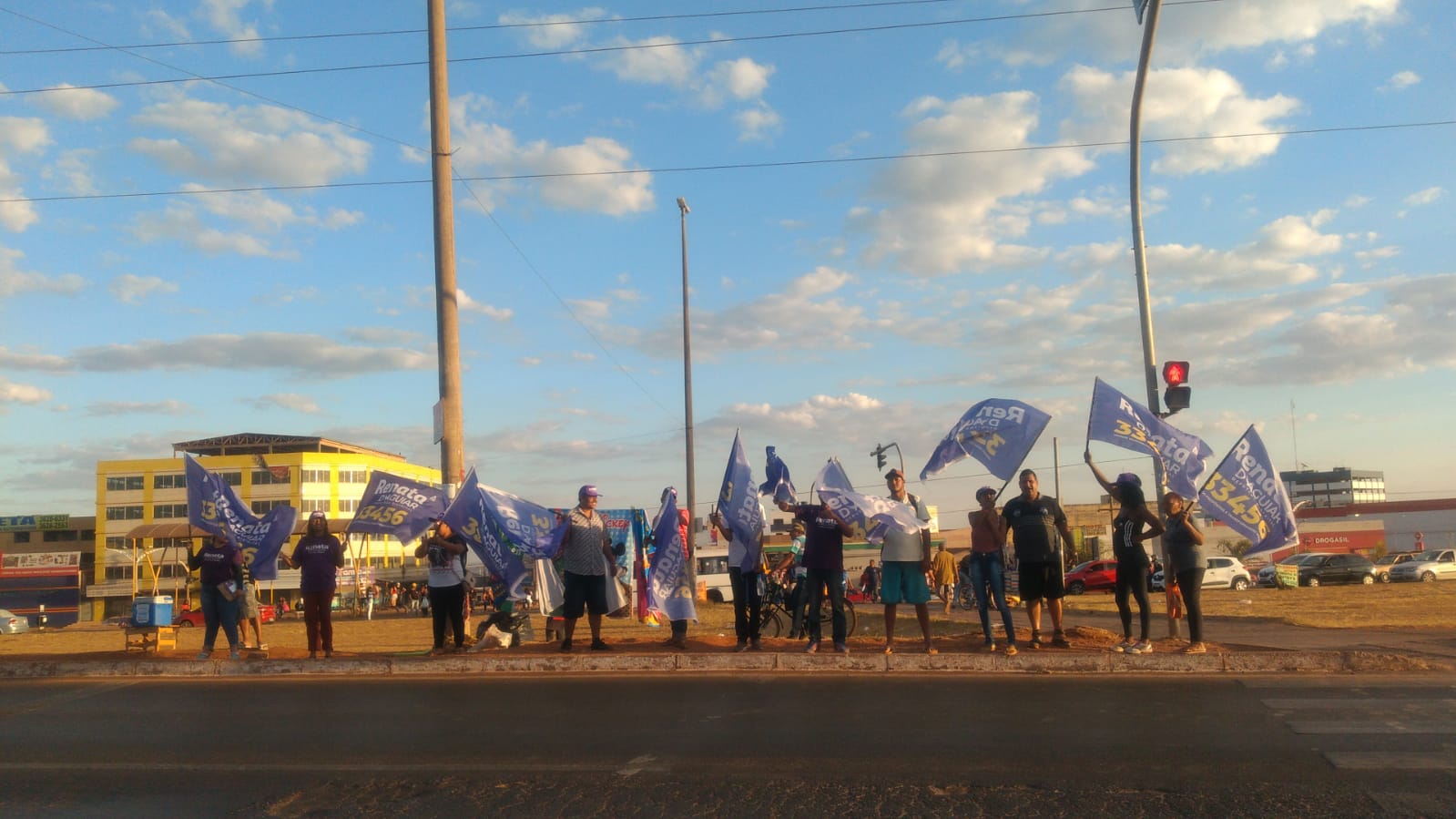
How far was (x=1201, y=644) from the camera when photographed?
9.96 metres

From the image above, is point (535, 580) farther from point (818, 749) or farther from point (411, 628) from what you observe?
point (411, 628)

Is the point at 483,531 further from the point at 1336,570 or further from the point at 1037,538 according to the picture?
Answer: the point at 1336,570

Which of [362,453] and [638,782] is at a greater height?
[362,453]

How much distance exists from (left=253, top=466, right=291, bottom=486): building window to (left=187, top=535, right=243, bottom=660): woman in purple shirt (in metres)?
81.4

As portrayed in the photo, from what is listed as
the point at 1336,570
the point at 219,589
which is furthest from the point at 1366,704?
the point at 1336,570

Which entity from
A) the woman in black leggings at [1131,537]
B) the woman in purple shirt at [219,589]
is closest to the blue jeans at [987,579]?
the woman in black leggings at [1131,537]

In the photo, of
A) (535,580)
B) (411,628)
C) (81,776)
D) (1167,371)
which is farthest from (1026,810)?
(411,628)

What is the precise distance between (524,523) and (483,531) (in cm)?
48

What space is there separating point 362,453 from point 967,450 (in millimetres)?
92553

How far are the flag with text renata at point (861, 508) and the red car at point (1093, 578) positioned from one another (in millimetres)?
30926

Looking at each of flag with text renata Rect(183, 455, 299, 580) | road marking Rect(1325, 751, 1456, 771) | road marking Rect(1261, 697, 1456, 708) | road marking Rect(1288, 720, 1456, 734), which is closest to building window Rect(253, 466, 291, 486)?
flag with text renata Rect(183, 455, 299, 580)

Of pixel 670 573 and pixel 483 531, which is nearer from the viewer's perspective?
pixel 670 573

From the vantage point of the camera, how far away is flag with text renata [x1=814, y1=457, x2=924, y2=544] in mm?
10203

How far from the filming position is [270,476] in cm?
8756
